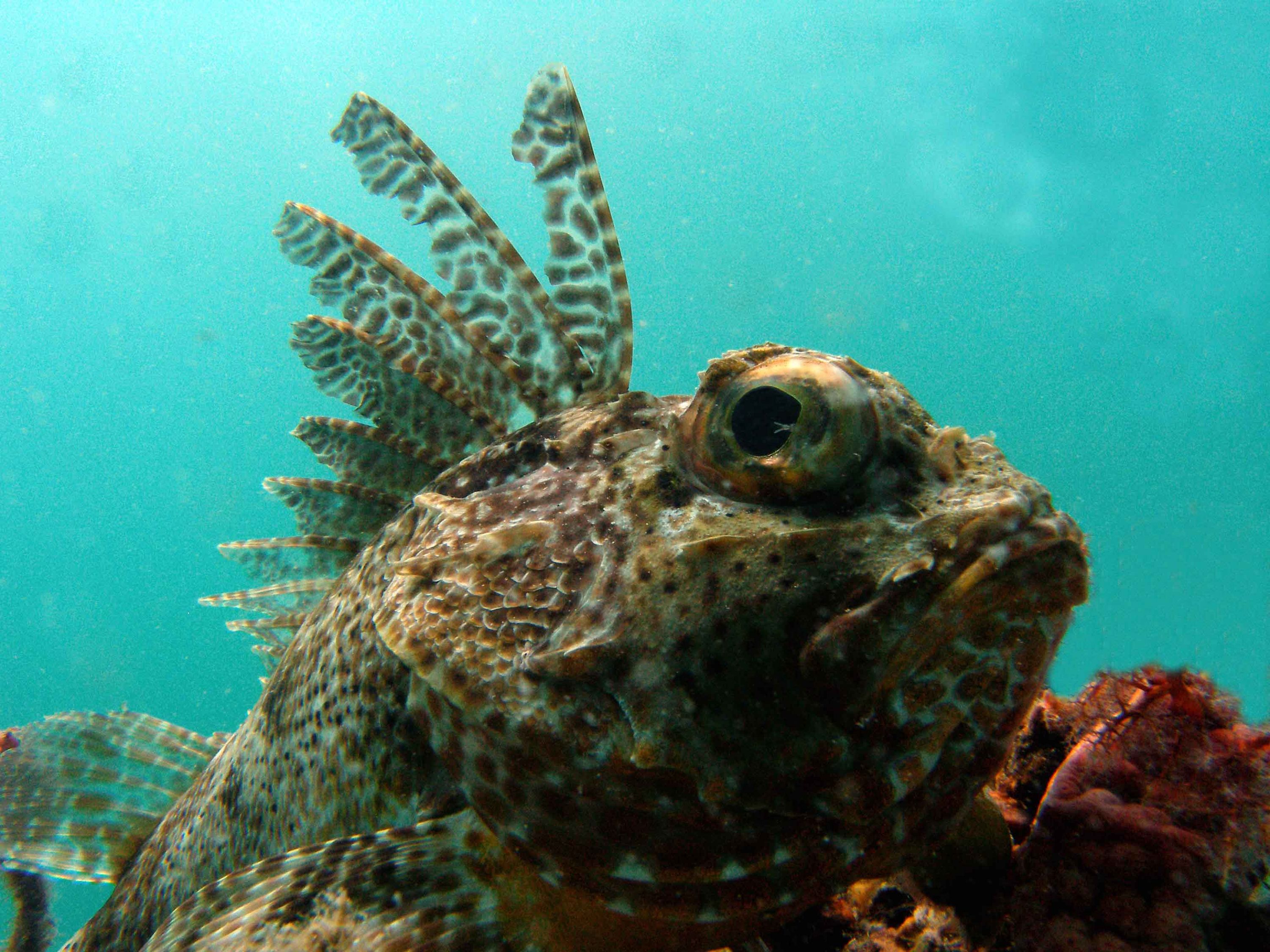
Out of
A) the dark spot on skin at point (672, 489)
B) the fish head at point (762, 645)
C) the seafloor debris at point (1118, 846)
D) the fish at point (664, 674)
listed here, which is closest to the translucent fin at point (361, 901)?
the fish at point (664, 674)

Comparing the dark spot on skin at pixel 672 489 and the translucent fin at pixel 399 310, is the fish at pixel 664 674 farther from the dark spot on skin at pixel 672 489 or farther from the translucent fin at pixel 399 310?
the translucent fin at pixel 399 310

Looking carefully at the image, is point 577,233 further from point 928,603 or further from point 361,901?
point 361,901

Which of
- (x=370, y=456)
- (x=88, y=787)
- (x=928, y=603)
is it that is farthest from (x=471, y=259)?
(x=88, y=787)

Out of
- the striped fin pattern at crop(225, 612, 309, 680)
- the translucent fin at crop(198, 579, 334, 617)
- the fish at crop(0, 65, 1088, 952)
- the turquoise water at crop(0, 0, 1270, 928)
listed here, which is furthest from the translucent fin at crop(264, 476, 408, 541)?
the turquoise water at crop(0, 0, 1270, 928)

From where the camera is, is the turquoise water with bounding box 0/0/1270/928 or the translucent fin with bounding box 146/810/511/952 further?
the turquoise water with bounding box 0/0/1270/928

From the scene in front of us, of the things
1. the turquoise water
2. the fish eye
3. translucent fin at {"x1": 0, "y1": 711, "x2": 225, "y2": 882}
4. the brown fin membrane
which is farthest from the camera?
the turquoise water

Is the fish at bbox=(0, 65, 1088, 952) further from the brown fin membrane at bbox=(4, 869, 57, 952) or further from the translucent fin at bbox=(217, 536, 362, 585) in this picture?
the brown fin membrane at bbox=(4, 869, 57, 952)
